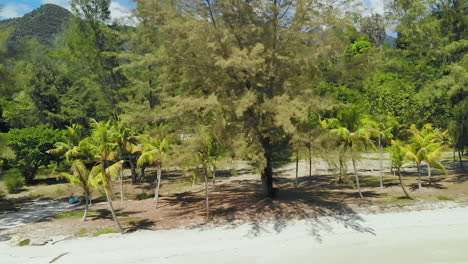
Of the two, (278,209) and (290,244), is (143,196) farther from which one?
(290,244)

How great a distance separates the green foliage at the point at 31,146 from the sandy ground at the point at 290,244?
13861 millimetres

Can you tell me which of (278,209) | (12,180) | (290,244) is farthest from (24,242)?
(12,180)

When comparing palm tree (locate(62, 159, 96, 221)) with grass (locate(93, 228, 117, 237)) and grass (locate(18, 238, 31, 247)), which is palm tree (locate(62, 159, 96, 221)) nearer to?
grass (locate(93, 228, 117, 237))

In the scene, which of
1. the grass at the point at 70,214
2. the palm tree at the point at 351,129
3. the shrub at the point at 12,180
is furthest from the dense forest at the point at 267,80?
the shrub at the point at 12,180

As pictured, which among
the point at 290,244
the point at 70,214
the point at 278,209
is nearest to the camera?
the point at 290,244

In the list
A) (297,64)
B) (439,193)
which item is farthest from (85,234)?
(439,193)

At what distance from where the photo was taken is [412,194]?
17109 millimetres

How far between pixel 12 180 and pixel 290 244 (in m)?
20.1

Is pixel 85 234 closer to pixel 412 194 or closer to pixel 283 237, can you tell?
pixel 283 237

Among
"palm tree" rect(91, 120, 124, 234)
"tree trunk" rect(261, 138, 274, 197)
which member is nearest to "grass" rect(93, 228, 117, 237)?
"palm tree" rect(91, 120, 124, 234)

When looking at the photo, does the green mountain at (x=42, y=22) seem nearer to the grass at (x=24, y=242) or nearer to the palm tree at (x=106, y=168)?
the palm tree at (x=106, y=168)

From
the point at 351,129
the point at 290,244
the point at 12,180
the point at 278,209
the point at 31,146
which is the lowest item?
the point at 290,244

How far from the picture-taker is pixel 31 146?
25.4 m

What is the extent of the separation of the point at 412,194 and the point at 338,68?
754 cm
